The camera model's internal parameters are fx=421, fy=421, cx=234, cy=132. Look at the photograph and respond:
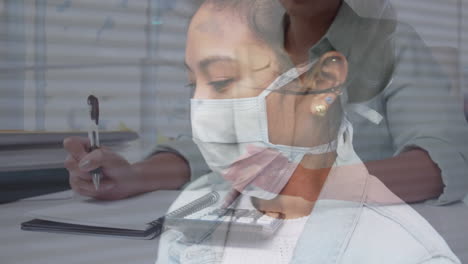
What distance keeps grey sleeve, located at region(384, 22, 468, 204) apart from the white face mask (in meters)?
0.27

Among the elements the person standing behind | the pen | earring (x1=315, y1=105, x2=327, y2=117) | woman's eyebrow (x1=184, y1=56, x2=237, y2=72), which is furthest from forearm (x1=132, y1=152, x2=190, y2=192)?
earring (x1=315, y1=105, x2=327, y2=117)

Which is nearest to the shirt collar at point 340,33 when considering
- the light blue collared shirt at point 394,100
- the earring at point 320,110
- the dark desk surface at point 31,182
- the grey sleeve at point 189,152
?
the light blue collared shirt at point 394,100

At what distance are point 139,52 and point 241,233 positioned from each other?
0.59 m

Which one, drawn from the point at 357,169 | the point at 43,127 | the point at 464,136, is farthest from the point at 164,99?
the point at 464,136

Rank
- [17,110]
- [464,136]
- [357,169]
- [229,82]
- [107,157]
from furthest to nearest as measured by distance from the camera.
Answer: [464,136] → [357,169] → [229,82] → [107,157] → [17,110]

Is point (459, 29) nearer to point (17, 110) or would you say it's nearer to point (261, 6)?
point (261, 6)

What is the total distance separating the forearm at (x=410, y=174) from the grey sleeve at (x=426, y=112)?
0.08 feet

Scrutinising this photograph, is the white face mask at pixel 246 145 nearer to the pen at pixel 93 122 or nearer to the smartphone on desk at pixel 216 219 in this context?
the smartphone on desk at pixel 216 219

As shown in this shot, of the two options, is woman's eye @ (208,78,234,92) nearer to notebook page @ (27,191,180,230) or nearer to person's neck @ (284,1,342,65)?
person's neck @ (284,1,342,65)

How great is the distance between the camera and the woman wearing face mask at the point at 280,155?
115cm

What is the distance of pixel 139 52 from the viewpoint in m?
1.00

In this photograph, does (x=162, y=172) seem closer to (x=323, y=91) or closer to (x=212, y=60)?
(x=212, y=60)

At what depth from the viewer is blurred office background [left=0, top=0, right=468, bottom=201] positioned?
2.94 ft

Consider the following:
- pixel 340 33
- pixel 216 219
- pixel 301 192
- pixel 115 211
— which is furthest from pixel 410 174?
pixel 115 211
